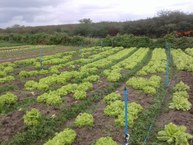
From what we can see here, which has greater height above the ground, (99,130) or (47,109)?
(47,109)

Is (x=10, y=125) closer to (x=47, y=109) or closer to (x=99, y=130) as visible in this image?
(x=47, y=109)

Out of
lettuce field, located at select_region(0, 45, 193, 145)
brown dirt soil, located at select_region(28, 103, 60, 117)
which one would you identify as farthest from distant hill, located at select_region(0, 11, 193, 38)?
brown dirt soil, located at select_region(28, 103, 60, 117)

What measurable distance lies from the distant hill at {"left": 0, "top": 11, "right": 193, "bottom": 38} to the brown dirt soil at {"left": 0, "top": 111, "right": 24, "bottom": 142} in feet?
167

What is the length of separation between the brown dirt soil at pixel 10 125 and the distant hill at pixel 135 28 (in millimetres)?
50907

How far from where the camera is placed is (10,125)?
7.89 meters

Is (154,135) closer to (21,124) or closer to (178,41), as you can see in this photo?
(21,124)

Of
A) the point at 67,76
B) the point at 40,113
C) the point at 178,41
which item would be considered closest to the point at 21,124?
the point at 40,113

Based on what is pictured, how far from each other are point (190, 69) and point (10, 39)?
113 feet

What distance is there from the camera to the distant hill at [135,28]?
5788 cm

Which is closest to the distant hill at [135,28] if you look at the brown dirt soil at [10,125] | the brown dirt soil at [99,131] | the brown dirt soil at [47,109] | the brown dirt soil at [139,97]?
the brown dirt soil at [139,97]

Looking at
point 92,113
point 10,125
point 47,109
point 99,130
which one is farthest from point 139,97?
point 10,125

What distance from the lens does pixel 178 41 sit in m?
35.6

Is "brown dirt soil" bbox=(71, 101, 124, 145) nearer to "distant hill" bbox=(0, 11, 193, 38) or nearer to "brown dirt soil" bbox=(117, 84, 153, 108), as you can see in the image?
"brown dirt soil" bbox=(117, 84, 153, 108)

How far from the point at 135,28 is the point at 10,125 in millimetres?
54275
